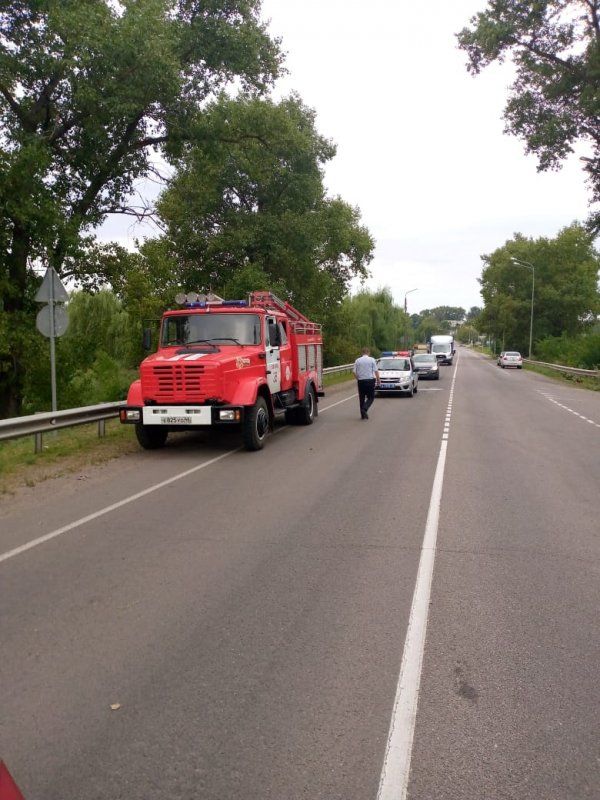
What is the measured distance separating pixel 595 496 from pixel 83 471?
704cm

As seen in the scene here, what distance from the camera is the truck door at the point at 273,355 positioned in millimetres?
13055

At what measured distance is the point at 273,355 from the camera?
13.4 metres

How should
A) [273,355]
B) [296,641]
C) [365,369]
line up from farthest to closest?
[365,369] → [273,355] → [296,641]

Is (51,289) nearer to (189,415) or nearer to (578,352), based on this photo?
(189,415)

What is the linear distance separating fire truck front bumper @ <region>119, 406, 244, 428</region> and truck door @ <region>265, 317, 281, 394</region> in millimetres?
1760

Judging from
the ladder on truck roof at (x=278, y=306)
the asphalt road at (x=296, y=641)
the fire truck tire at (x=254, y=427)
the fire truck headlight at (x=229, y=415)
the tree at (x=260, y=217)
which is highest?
the tree at (x=260, y=217)

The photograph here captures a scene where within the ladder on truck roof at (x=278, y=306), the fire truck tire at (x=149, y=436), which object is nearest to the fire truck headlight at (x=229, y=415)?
the fire truck tire at (x=149, y=436)

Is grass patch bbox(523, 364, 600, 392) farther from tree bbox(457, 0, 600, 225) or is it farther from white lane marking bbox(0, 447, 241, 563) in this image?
white lane marking bbox(0, 447, 241, 563)

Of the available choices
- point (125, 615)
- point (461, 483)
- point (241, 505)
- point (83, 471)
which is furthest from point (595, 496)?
point (83, 471)

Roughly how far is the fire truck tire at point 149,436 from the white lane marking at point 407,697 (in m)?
6.96

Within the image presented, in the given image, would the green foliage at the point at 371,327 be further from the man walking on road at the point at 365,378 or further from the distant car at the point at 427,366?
the man walking on road at the point at 365,378

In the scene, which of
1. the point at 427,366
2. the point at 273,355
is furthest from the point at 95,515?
the point at 427,366

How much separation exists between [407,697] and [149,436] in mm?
9128

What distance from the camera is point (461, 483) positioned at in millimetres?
9023
